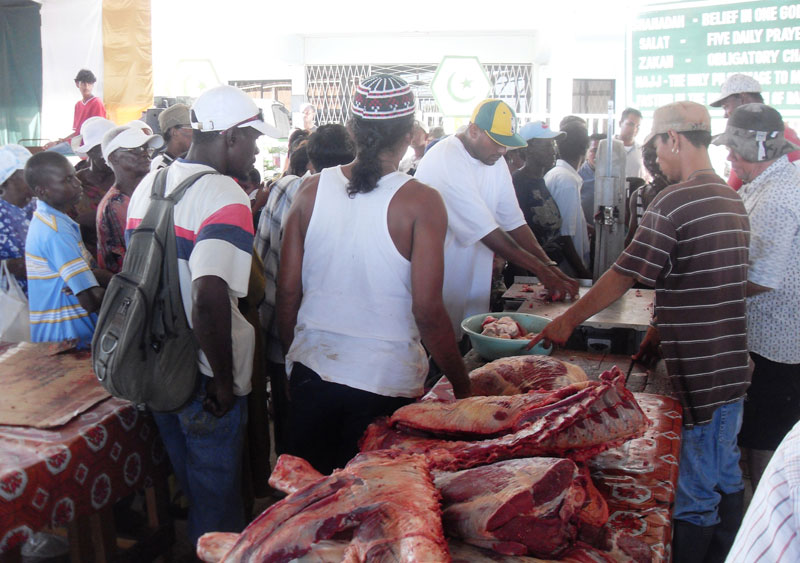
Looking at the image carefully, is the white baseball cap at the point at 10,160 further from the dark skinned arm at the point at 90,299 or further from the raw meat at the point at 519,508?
the raw meat at the point at 519,508

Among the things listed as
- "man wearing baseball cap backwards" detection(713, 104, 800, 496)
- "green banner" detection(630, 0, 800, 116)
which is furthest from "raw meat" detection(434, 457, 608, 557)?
"green banner" detection(630, 0, 800, 116)

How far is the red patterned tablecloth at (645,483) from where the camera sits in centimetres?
146

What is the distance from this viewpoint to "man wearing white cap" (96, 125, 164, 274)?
3.41 meters

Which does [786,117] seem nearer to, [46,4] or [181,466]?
[181,466]

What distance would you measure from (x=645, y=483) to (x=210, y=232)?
1.60m

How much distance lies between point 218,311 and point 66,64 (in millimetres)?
11216

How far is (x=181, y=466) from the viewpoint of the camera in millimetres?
2596

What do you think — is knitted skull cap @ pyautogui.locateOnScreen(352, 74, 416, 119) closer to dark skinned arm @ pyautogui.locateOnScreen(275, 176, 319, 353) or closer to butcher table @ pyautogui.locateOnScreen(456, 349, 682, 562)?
dark skinned arm @ pyautogui.locateOnScreen(275, 176, 319, 353)

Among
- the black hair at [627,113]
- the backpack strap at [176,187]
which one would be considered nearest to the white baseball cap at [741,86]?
the black hair at [627,113]

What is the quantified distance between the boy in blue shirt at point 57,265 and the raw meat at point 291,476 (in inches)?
77.1

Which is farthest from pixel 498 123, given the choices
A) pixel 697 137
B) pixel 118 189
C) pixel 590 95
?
pixel 590 95

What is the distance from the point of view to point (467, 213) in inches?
134

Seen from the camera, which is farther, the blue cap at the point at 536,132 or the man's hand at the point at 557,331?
the blue cap at the point at 536,132

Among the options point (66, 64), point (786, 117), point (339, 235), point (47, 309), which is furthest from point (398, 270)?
point (66, 64)
